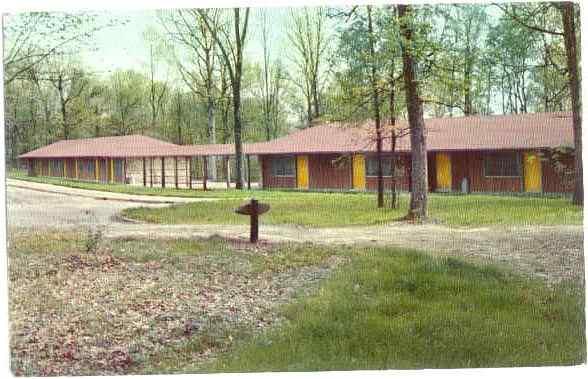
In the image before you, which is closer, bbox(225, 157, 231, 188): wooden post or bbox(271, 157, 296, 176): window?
bbox(271, 157, 296, 176): window

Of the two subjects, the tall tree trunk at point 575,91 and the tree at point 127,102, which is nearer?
the tall tree trunk at point 575,91

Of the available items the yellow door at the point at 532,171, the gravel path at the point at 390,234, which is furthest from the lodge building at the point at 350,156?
the gravel path at the point at 390,234

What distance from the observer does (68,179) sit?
614cm

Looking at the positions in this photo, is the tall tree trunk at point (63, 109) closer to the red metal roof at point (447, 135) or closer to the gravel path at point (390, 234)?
the gravel path at point (390, 234)

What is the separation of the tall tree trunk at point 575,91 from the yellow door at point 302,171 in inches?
71.8

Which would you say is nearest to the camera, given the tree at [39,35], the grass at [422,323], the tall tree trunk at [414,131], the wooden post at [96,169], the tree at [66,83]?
the grass at [422,323]

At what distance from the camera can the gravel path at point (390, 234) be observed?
591cm

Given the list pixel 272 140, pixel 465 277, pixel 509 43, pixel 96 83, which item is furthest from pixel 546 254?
pixel 96 83

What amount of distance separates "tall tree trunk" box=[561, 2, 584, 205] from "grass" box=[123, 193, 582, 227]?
14cm

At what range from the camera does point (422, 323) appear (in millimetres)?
5656

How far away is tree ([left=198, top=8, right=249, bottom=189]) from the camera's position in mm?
5988

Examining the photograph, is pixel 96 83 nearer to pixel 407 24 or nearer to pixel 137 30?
pixel 137 30

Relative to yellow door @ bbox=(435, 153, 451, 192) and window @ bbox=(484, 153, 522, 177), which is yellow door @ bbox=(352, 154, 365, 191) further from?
window @ bbox=(484, 153, 522, 177)

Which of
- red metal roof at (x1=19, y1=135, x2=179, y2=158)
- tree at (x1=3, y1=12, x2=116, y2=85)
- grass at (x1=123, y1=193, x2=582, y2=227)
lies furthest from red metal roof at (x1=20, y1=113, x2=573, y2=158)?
tree at (x1=3, y1=12, x2=116, y2=85)
